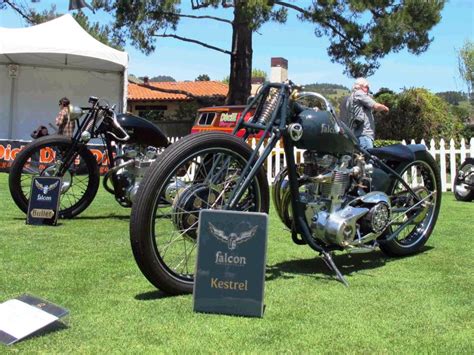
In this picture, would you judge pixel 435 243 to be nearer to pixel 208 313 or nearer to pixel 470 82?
pixel 208 313

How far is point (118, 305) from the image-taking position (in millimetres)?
3242

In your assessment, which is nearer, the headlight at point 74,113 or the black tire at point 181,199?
the black tire at point 181,199

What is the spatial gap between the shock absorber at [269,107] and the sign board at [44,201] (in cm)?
314

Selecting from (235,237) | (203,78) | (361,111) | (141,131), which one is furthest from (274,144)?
(203,78)

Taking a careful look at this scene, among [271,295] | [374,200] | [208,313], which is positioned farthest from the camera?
[374,200]

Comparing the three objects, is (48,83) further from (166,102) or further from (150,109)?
(150,109)

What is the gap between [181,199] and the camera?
11.3 ft

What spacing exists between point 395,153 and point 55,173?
390 centimetres

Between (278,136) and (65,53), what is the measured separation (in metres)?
13.2

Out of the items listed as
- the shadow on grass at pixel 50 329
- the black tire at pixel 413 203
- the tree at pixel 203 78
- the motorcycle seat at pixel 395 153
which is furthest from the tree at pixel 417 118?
the tree at pixel 203 78

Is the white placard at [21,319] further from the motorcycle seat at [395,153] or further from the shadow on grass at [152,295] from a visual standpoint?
the motorcycle seat at [395,153]

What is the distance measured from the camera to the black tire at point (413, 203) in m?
4.71

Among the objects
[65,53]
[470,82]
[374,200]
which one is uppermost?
[470,82]

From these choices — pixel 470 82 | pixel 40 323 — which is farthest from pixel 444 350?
pixel 470 82
